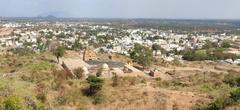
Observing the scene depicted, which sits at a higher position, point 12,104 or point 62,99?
point 12,104

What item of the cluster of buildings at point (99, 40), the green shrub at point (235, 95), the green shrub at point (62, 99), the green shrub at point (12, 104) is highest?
the green shrub at point (12, 104)

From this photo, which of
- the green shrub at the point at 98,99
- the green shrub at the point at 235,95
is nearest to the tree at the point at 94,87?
the green shrub at the point at 98,99

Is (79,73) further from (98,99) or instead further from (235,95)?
(235,95)

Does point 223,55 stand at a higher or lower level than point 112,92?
lower

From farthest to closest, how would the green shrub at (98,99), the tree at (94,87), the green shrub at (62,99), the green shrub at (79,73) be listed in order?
the green shrub at (79,73) → the tree at (94,87) → the green shrub at (98,99) → the green shrub at (62,99)

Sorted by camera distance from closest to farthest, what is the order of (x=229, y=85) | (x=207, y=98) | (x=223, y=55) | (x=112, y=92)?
(x=207, y=98)
(x=112, y=92)
(x=229, y=85)
(x=223, y=55)

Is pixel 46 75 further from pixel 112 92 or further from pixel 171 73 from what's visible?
pixel 171 73

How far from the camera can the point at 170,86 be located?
2223 cm

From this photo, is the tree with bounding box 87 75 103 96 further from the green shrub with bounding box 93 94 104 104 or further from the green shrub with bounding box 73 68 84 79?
the green shrub with bounding box 73 68 84 79

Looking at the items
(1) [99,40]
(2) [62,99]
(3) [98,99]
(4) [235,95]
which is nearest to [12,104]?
(2) [62,99]

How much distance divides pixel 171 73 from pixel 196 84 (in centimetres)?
1000

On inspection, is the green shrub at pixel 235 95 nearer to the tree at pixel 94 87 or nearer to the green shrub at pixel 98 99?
the green shrub at pixel 98 99

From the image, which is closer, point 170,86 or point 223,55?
point 170,86

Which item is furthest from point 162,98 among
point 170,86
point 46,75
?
point 46,75
